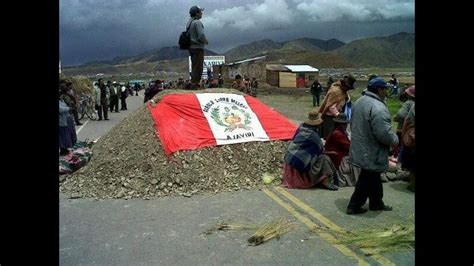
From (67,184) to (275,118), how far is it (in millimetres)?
4516

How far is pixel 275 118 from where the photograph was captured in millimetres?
9984

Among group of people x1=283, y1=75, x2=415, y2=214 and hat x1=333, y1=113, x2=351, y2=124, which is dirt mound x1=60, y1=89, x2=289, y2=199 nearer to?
group of people x1=283, y1=75, x2=415, y2=214

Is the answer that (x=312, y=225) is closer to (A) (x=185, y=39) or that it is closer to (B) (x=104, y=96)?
(A) (x=185, y=39)

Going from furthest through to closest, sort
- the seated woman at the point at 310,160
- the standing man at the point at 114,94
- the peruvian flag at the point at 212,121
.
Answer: the standing man at the point at 114,94 < the peruvian flag at the point at 212,121 < the seated woman at the point at 310,160

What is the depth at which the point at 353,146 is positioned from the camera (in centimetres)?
625

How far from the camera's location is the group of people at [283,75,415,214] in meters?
6.04

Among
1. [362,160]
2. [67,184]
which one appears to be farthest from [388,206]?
[67,184]

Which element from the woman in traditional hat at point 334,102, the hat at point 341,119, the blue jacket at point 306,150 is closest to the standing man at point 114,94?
the woman in traditional hat at point 334,102

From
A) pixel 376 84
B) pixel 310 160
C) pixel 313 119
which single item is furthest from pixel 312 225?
pixel 313 119

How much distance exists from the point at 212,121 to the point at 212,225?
3503mm

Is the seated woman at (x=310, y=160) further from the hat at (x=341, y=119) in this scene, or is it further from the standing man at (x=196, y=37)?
the standing man at (x=196, y=37)

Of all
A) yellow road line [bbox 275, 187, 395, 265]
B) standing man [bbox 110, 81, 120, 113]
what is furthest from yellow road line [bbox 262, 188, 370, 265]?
standing man [bbox 110, 81, 120, 113]

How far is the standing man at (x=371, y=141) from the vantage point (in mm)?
5926
